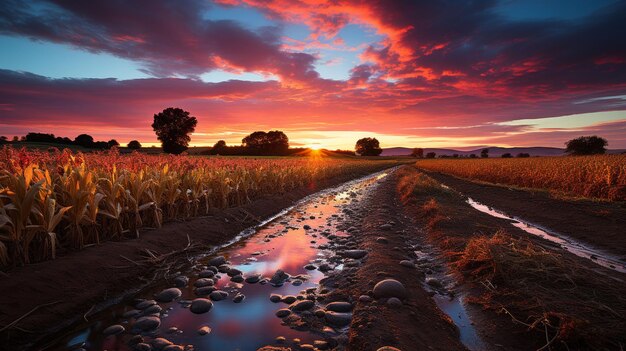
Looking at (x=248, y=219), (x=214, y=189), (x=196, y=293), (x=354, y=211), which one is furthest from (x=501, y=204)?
(x=196, y=293)

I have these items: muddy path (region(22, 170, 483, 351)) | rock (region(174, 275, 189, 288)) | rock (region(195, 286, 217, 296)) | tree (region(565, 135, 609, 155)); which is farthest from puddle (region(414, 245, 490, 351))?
tree (region(565, 135, 609, 155))

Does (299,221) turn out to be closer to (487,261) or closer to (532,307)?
(487,261)

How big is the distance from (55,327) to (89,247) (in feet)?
7.62

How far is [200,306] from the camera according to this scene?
4.70 m

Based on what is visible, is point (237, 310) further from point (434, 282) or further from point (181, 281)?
point (434, 282)

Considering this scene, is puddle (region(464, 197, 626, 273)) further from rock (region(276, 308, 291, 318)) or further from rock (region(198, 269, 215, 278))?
rock (region(198, 269, 215, 278))

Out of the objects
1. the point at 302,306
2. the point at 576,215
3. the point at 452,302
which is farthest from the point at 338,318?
the point at 576,215

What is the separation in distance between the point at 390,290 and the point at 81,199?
242 inches

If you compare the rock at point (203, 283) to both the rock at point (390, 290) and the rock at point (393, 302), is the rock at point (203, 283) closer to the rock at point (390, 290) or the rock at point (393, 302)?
the rock at point (390, 290)

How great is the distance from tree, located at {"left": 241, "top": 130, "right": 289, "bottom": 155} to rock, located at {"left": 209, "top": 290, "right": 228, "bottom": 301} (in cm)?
10964

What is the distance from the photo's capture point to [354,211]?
46.0 feet

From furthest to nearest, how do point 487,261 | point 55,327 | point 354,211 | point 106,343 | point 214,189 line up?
point 354,211 < point 214,189 < point 487,261 < point 55,327 < point 106,343

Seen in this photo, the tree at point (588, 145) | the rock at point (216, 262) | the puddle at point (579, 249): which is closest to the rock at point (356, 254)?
the rock at point (216, 262)

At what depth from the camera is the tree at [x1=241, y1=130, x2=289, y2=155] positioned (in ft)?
383
